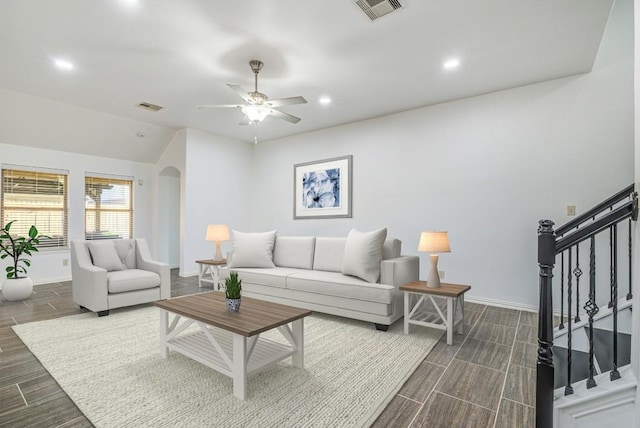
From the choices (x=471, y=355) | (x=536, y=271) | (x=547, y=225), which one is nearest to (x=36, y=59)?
(x=547, y=225)

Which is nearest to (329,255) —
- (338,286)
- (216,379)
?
(338,286)

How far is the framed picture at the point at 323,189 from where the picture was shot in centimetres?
577

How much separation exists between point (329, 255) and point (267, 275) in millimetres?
832

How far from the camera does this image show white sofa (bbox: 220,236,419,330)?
326 cm

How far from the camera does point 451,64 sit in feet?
11.9

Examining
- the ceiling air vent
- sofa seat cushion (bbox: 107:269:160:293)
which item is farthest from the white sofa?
the ceiling air vent

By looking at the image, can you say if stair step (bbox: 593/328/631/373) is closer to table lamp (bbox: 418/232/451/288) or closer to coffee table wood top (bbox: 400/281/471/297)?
coffee table wood top (bbox: 400/281/471/297)

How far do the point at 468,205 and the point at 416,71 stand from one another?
1.95 metres

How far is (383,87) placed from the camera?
4.26 meters

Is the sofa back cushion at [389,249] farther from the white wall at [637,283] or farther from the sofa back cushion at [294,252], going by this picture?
the white wall at [637,283]

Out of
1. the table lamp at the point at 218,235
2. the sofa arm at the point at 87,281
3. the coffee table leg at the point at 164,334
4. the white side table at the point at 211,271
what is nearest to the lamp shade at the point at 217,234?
the table lamp at the point at 218,235

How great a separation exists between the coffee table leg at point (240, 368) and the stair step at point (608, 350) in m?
2.09

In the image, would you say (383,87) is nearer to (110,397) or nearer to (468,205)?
(468,205)

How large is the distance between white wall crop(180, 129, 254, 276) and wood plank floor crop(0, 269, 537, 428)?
309cm
